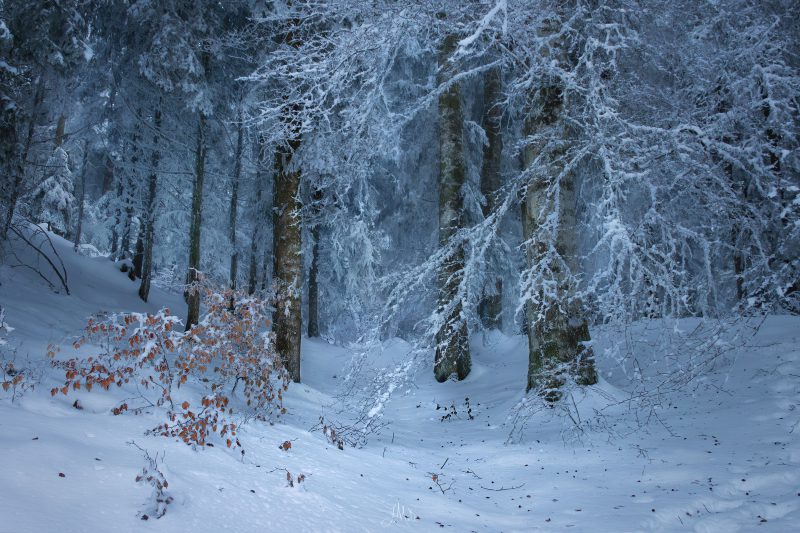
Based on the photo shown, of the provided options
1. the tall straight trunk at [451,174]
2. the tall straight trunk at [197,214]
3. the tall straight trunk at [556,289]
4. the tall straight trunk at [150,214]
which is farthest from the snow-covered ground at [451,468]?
the tall straight trunk at [150,214]

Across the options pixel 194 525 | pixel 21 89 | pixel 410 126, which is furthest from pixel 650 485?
pixel 410 126

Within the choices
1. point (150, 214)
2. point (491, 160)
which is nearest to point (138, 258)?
point (150, 214)

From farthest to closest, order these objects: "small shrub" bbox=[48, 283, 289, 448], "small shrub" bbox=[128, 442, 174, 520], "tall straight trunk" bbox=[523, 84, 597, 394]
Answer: "tall straight trunk" bbox=[523, 84, 597, 394], "small shrub" bbox=[48, 283, 289, 448], "small shrub" bbox=[128, 442, 174, 520]

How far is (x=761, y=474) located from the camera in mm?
4242

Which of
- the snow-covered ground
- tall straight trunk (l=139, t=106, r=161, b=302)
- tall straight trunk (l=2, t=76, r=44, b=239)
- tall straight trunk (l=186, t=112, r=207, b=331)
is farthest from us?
tall straight trunk (l=139, t=106, r=161, b=302)

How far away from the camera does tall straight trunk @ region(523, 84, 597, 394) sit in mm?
6875

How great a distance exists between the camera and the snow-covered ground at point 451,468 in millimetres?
3008

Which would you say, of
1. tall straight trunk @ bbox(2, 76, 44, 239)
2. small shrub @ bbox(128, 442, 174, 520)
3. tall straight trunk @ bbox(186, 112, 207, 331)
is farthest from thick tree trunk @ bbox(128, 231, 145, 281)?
small shrub @ bbox(128, 442, 174, 520)

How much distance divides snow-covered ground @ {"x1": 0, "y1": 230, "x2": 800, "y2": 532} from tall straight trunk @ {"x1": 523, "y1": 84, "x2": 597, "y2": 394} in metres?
0.51

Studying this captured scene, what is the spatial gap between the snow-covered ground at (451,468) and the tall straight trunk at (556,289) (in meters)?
0.51

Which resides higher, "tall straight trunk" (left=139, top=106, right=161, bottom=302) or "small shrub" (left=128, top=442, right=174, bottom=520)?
"tall straight trunk" (left=139, top=106, right=161, bottom=302)

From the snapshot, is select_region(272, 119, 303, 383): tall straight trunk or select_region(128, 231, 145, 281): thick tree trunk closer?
select_region(272, 119, 303, 383): tall straight trunk

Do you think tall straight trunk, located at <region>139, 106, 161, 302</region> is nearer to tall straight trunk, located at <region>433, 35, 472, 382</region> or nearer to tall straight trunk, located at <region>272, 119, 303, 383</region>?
tall straight trunk, located at <region>272, 119, 303, 383</region>

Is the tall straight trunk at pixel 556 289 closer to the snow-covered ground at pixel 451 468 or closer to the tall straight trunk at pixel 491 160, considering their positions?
the snow-covered ground at pixel 451 468
